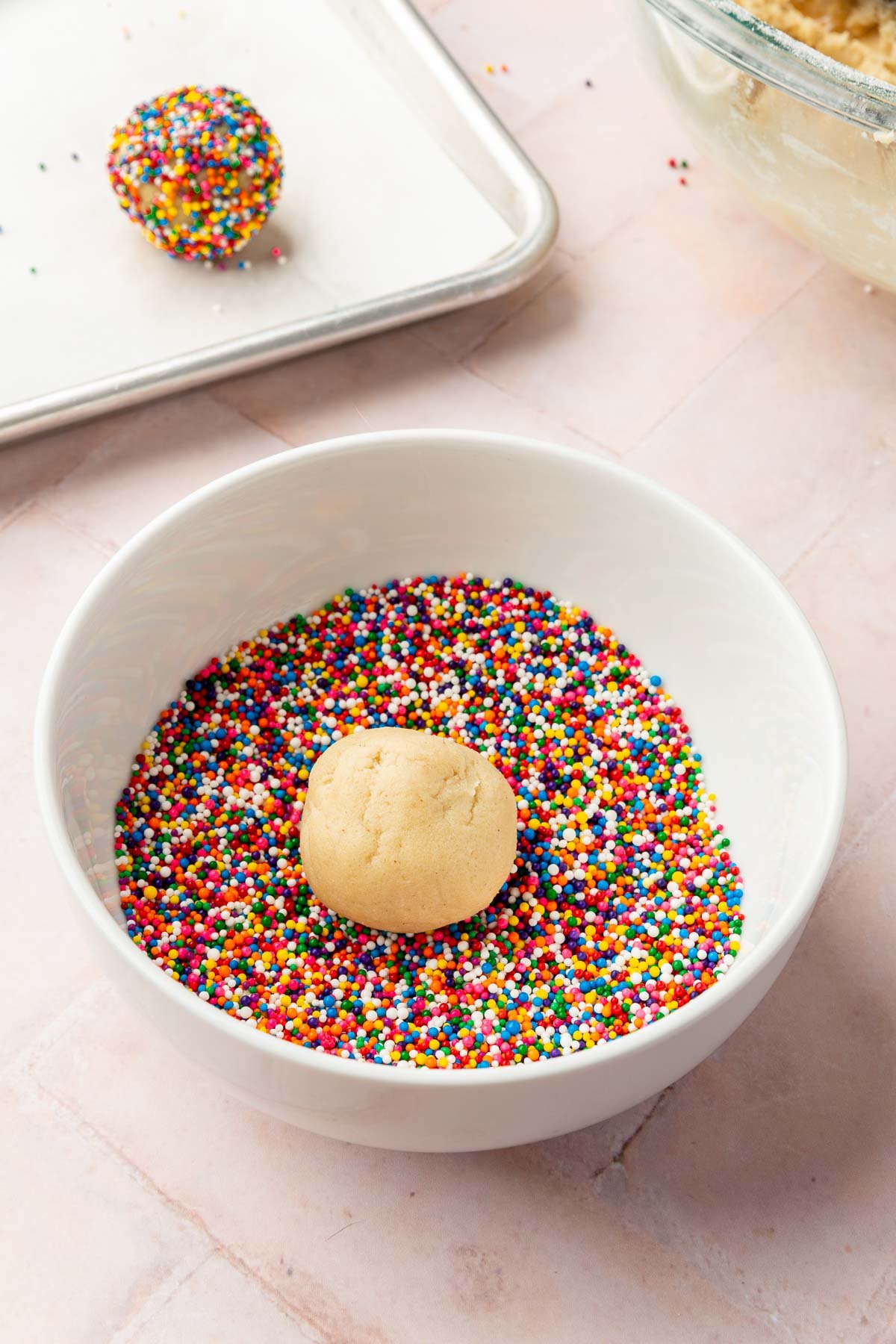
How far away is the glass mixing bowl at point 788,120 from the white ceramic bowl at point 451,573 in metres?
0.34

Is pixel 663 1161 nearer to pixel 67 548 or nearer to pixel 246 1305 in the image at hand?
pixel 246 1305

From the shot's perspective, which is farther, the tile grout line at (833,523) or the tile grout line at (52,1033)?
the tile grout line at (833,523)

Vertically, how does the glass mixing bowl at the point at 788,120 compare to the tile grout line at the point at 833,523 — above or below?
above

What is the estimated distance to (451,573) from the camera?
1091mm

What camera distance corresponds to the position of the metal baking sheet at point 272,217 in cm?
129

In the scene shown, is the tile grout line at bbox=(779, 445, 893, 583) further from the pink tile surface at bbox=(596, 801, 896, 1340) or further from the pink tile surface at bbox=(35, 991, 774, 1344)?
the pink tile surface at bbox=(35, 991, 774, 1344)

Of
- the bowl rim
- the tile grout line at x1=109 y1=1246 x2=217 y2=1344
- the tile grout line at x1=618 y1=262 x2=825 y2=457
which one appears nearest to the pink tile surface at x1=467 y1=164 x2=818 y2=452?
the tile grout line at x1=618 y1=262 x2=825 y2=457

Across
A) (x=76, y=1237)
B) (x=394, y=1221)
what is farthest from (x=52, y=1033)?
(x=394, y=1221)

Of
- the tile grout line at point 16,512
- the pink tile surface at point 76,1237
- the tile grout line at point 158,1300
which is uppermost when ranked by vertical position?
the tile grout line at point 16,512

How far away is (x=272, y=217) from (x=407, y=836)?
2.76 ft

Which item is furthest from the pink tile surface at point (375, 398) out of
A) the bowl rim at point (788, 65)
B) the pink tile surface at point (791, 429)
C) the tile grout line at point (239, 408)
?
the bowl rim at point (788, 65)

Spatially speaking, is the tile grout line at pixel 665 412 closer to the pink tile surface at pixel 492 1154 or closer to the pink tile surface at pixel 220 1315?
the pink tile surface at pixel 492 1154

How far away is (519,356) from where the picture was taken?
136 cm

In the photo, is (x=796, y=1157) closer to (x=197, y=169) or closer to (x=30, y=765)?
(x=30, y=765)
